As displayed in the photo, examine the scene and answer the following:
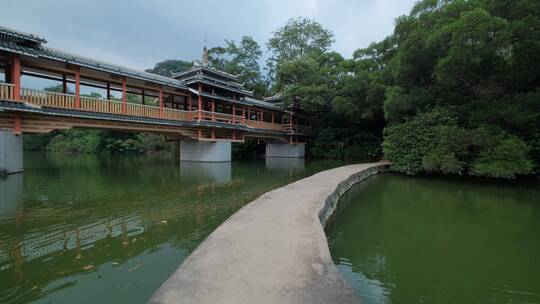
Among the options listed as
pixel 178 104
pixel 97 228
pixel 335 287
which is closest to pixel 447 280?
pixel 335 287

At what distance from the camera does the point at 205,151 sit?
60.8 ft

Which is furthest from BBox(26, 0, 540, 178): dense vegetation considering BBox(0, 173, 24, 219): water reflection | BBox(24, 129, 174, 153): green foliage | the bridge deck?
BBox(24, 129, 174, 153): green foliage

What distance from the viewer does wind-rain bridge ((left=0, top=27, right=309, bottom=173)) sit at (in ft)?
31.2

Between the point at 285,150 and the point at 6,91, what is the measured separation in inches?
823

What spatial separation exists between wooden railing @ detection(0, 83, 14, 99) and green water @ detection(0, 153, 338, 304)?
9.71 ft

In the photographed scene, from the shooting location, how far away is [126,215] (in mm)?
6031

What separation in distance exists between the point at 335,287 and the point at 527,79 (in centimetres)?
1351

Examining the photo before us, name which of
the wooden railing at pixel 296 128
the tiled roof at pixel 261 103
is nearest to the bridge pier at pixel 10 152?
the tiled roof at pixel 261 103

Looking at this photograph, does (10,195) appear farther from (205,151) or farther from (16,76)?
(205,151)

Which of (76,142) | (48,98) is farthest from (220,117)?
(76,142)

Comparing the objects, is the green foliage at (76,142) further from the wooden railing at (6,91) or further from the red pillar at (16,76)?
the wooden railing at (6,91)

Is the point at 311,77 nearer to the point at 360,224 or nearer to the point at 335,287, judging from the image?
the point at 360,224

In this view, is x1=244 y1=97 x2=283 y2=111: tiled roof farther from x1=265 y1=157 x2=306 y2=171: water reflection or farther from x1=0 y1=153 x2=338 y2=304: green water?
x1=0 y1=153 x2=338 y2=304: green water

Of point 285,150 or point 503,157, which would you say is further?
point 285,150
